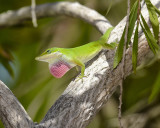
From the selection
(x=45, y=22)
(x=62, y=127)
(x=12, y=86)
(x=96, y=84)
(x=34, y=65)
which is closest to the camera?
(x=62, y=127)

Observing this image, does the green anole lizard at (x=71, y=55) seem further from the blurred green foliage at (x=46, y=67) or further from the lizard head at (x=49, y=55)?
the blurred green foliage at (x=46, y=67)

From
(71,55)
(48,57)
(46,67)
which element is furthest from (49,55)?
(46,67)

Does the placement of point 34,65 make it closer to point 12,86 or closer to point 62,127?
point 12,86

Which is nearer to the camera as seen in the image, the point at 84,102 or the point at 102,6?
the point at 84,102

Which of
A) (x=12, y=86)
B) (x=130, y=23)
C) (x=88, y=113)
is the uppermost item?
(x=130, y=23)

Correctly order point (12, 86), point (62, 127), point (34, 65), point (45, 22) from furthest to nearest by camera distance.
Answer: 1. point (45, 22)
2. point (34, 65)
3. point (12, 86)
4. point (62, 127)

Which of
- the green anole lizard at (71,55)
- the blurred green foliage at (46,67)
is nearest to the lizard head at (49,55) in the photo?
the green anole lizard at (71,55)

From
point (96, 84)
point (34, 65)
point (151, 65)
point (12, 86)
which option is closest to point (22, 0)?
point (34, 65)
